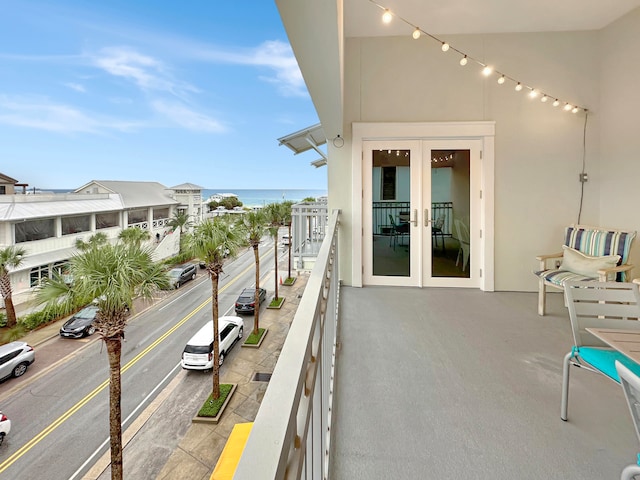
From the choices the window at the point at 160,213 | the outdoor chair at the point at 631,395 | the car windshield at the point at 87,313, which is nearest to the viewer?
the outdoor chair at the point at 631,395

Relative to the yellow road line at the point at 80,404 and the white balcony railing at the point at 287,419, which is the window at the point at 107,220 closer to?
the yellow road line at the point at 80,404

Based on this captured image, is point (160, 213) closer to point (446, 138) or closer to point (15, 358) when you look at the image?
point (15, 358)

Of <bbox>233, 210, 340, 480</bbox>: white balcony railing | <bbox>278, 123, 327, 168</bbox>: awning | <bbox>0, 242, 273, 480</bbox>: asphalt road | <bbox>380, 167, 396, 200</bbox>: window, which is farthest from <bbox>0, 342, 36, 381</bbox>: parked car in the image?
<bbox>233, 210, 340, 480</bbox>: white balcony railing

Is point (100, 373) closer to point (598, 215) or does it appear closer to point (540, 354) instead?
point (540, 354)

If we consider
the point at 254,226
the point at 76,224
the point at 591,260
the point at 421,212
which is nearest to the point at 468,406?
the point at 591,260

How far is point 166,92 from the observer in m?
24.7

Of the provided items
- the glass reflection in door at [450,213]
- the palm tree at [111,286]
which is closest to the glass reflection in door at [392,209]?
the glass reflection in door at [450,213]

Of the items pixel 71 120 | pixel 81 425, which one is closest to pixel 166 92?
pixel 71 120

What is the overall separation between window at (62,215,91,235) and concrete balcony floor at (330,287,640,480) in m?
6.06

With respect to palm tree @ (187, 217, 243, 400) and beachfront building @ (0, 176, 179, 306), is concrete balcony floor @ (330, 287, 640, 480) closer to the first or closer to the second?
beachfront building @ (0, 176, 179, 306)

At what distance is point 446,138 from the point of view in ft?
12.3

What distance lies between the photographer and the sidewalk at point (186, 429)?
732 centimetres

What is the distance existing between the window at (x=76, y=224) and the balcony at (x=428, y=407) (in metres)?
6.11

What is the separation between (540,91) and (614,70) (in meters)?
0.70
